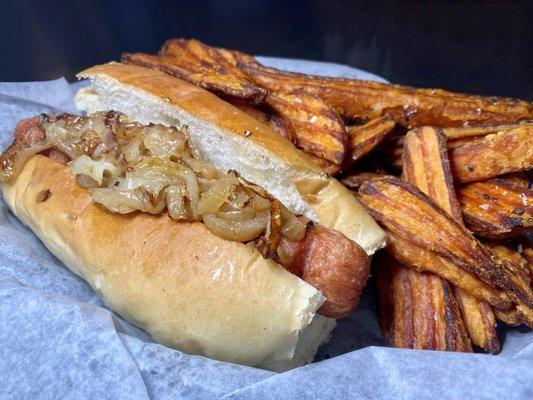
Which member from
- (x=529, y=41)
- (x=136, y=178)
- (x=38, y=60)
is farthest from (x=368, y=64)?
(x=136, y=178)

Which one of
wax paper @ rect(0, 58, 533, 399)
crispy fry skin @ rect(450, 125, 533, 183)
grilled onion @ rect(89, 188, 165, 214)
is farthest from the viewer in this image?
crispy fry skin @ rect(450, 125, 533, 183)

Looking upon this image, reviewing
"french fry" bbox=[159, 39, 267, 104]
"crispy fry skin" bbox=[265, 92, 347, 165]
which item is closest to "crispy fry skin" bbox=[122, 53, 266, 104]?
"french fry" bbox=[159, 39, 267, 104]

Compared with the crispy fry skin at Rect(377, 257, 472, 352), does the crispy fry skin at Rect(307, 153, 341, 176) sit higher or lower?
higher

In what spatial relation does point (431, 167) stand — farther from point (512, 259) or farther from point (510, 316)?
point (510, 316)

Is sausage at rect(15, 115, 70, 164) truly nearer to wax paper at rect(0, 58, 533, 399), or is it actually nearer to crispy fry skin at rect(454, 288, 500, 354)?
wax paper at rect(0, 58, 533, 399)

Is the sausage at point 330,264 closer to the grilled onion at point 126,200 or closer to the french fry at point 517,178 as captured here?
the grilled onion at point 126,200

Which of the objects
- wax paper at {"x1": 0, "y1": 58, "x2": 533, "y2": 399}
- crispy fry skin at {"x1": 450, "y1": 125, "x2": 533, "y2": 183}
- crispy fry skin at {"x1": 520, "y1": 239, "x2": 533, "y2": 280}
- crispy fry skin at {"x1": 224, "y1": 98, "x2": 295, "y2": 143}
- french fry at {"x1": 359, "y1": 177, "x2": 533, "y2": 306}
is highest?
crispy fry skin at {"x1": 450, "y1": 125, "x2": 533, "y2": 183}
